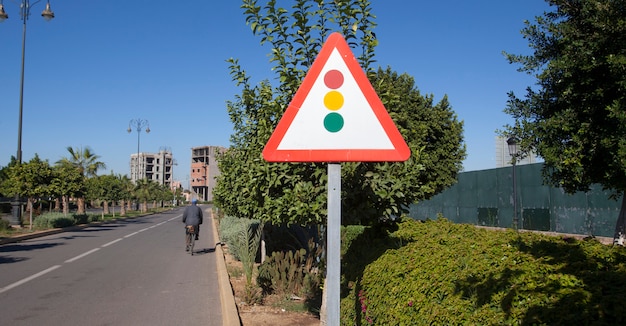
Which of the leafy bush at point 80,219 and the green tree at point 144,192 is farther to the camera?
the green tree at point 144,192

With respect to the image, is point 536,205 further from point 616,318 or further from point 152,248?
point 616,318

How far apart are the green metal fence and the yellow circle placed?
14448mm

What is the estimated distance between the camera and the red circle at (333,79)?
264 centimetres

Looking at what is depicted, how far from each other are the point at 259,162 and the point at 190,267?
8.16 meters

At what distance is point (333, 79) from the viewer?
264cm

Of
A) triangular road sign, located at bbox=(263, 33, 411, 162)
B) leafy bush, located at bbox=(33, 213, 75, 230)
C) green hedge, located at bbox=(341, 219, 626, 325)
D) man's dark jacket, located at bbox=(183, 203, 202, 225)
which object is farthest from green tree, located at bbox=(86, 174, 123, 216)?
triangular road sign, located at bbox=(263, 33, 411, 162)

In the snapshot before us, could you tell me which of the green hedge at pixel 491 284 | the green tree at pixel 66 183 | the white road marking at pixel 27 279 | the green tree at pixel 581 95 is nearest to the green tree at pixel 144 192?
the green tree at pixel 66 183

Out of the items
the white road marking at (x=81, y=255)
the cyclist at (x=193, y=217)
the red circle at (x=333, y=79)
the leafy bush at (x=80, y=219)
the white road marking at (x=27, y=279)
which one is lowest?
the white road marking at (x=81, y=255)

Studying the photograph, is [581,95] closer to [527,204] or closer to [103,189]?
[527,204]

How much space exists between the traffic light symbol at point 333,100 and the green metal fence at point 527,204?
1444cm

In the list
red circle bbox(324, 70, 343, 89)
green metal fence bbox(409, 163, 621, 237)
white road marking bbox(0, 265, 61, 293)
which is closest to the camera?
red circle bbox(324, 70, 343, 89)

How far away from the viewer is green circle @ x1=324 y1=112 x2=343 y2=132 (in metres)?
2.56

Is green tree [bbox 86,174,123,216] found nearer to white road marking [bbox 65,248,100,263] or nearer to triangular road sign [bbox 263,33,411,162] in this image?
white road marking [bbox 65,248,100,263]

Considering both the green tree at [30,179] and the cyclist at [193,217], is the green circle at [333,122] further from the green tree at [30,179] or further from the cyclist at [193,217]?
the green tree at [30,179]
